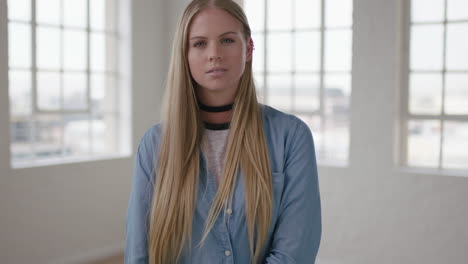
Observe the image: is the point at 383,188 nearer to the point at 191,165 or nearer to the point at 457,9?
the point at 457,9

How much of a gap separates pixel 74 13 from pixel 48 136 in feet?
3.56

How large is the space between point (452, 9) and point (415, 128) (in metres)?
0.93

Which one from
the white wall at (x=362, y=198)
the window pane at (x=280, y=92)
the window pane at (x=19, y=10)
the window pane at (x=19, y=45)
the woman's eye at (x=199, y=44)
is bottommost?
the white wall at (x=362, y=198)

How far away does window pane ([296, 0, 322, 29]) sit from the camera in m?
4.53

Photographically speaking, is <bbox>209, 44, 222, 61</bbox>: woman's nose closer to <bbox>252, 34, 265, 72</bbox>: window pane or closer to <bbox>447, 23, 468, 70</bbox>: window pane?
<bbox>447, 23, 468, 70</bbox>: window pane

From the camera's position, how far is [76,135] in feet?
15.2

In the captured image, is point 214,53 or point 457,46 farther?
point 457,46

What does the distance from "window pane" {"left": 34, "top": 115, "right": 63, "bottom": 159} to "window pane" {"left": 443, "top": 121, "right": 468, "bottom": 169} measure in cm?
312

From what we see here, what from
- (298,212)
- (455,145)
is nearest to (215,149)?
(298,212)

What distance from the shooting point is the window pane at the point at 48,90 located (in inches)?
170

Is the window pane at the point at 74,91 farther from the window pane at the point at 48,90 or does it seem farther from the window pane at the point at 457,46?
the window pane at the point at 457,46

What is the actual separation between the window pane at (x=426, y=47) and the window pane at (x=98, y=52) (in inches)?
107

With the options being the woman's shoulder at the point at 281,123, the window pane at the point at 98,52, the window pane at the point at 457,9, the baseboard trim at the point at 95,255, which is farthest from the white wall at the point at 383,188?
the woman's shoulder at the point at 281,123

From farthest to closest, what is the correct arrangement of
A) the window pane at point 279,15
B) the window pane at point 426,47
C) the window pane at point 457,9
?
the window pane at point 279,15
the window pane at point 426,47
the window pane at point 457,9
